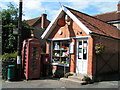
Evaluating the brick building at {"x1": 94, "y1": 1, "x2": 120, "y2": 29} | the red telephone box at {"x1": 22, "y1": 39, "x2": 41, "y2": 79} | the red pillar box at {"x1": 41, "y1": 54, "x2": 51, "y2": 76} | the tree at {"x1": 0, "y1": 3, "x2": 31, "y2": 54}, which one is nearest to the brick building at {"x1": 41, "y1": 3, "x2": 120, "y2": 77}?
the red pillar box at {"x1": 41, "y1": 54, "x2": 51, "y2": 76}

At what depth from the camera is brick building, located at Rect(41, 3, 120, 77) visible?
9320 mm

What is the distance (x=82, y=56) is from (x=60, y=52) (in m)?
2.36

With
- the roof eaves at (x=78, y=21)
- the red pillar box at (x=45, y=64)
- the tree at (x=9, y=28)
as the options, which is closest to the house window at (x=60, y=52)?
the red pillar box at (x=45, y=64)

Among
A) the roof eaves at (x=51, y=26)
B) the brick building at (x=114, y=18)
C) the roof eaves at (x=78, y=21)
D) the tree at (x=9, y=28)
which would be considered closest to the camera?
the roof eaves at (x=78, y=21)

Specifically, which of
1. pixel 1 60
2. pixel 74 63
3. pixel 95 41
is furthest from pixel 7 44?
pixel 95 41

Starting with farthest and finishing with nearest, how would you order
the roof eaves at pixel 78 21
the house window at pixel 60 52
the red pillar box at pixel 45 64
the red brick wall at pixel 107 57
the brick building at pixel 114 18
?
the brick building at pixel 114 18, the house window at pixel 60 52, the red pillar box at pixel 45 64, the red brick wall at pixel 107 57, the roof eaves at pixel 78 21

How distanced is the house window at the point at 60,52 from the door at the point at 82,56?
1.03 m

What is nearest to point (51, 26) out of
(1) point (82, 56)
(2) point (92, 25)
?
(2) point (92, 25)

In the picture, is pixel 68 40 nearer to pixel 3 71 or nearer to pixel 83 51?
pixel 83 51

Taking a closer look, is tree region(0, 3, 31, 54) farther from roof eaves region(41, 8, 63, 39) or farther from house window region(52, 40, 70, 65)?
house window region(52, 40, 70, 65)

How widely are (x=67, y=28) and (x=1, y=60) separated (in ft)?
17.2

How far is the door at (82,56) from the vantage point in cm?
971

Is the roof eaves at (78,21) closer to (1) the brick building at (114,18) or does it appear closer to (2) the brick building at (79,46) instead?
(2) the brick building at (79,46)

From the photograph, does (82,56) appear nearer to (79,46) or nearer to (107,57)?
(79,46)
